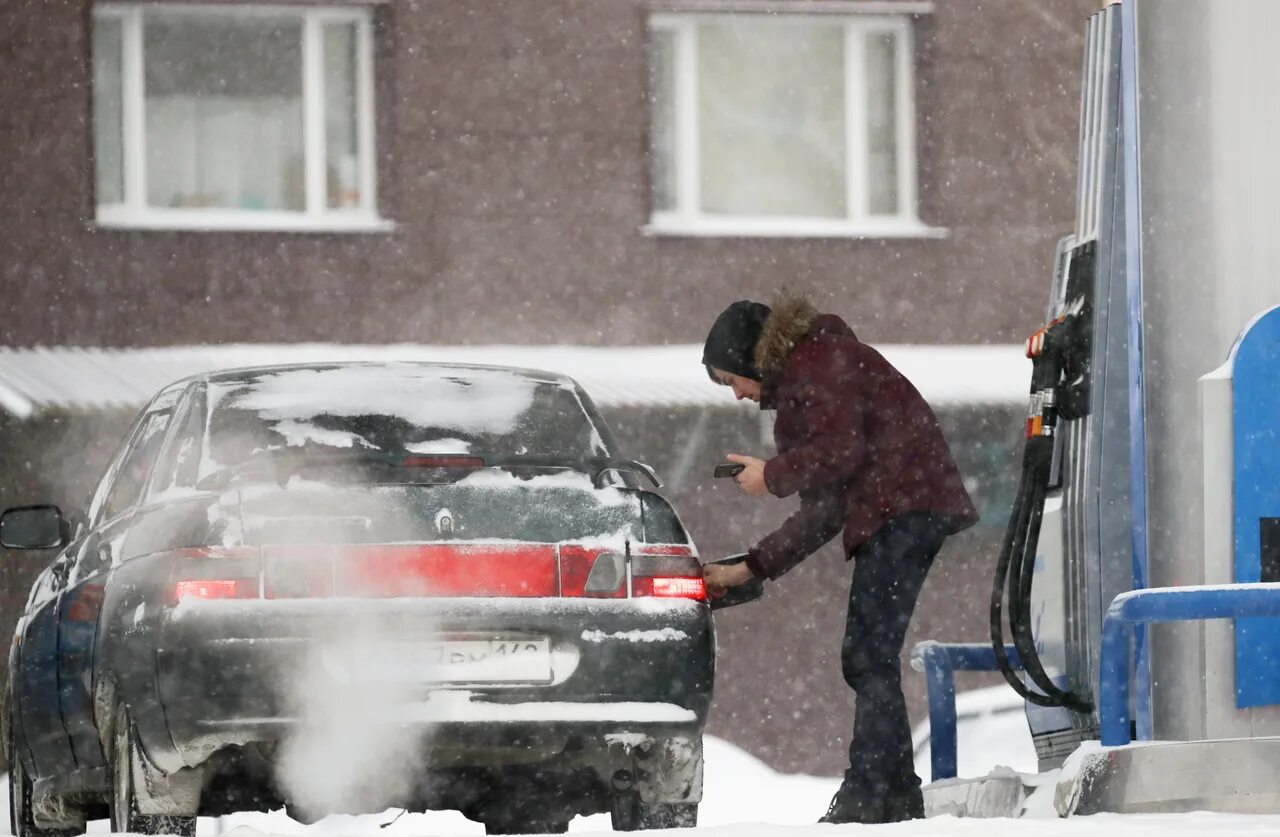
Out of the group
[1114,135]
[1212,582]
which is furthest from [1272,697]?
[1114,135]

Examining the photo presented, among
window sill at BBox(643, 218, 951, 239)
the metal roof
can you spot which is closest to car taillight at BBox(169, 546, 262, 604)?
the metal roof

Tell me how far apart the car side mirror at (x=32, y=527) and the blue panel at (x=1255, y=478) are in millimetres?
3985

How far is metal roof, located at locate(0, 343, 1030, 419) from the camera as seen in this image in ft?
54.9

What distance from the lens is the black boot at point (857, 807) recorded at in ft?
26.9

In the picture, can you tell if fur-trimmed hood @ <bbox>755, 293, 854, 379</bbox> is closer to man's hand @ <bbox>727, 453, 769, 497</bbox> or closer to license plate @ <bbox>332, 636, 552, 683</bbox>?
man's hand @ <bbox>727, 453, 769, 497</bbox>

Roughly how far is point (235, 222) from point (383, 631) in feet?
35.0

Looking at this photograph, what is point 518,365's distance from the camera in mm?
17469

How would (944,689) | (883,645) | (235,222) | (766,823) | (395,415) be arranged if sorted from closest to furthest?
(766,823)
(395,415)
(883,645)
(944,689)
(235,222)

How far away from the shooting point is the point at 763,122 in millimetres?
18297

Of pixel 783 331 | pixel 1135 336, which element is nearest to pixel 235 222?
pixel 783 331

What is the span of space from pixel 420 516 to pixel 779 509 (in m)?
10.7

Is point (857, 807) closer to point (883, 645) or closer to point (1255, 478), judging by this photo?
point (883, 645)

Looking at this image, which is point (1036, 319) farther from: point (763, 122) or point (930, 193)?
point (763, 122)

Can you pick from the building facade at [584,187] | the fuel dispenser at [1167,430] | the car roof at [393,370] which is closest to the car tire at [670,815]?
the fuel dispenser at [1167,430]
